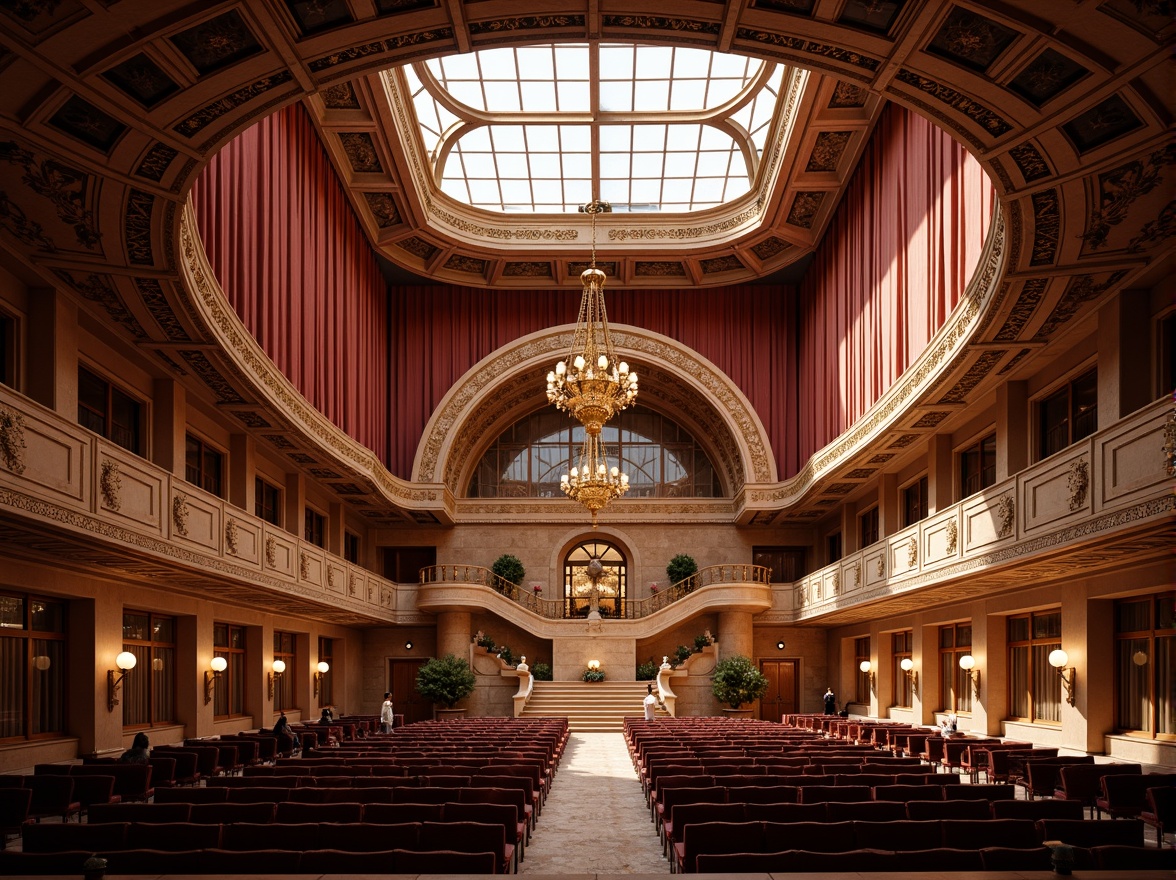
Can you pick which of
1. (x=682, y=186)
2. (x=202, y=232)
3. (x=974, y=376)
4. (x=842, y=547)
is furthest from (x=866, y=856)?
(x=682, y=186)

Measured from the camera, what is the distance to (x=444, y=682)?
31297mm

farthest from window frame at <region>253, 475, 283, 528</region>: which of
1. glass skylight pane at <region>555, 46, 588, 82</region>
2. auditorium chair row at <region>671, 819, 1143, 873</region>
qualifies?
auditorium chair row at <region>671, 819, 1143, 873</region>

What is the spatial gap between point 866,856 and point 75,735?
13.3 meters

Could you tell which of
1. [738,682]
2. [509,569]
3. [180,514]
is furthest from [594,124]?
[180,514]

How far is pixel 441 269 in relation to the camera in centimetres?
3378

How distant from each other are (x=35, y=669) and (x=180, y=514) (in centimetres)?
296

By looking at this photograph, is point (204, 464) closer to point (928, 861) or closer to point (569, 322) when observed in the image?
point (928, 861)

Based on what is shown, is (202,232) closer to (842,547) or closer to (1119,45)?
(1119,45)

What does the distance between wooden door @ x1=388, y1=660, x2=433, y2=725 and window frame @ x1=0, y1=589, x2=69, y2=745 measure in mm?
19478

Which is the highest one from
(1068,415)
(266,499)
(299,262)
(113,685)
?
(299,262)

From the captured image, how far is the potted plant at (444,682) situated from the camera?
31297 mm

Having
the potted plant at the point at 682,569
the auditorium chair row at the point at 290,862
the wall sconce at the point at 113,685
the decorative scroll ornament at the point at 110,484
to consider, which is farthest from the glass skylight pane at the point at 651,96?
the auditorium chair row at the point at 290,862

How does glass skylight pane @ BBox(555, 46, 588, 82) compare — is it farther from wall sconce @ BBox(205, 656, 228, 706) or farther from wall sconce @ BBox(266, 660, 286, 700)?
wall sconce @ BBox(205, 656, 228, 706)

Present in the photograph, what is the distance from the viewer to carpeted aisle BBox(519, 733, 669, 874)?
33.9 feet
